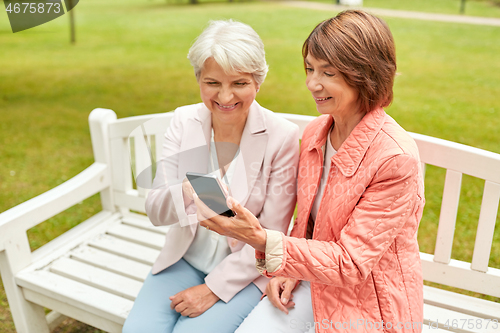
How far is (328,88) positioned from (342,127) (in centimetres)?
25

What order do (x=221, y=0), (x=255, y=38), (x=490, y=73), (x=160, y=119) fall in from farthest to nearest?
1. (x=221, y=0)
2. (x=490, y=73)
3. (x=160, y=119)
4. (x=255, y=38)

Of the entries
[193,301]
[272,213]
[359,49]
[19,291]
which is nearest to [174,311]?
[193,301]

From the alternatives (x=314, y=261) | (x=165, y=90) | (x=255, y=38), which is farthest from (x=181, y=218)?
(x=165, y=90)

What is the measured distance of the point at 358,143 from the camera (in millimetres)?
1661

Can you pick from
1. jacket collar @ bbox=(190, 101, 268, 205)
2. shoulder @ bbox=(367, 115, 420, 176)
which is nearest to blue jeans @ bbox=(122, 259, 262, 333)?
jacket collar @ bbox=(190, 101, 268, 205)

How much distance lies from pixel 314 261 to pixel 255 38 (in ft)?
2.92

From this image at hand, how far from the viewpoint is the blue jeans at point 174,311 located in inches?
74.0

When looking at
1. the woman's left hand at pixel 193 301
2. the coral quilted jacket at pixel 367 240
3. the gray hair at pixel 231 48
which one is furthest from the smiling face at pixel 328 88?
the woman's left hand at pixel 193 301

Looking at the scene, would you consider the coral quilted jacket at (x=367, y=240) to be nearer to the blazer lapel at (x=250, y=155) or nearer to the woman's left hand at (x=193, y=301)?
the blazer lapel at (x=250, y=155)

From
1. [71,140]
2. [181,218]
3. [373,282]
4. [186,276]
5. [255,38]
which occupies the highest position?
[255,38]

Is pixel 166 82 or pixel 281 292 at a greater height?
pixel 281 292

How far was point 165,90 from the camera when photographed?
27.5ft

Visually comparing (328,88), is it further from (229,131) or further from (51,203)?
(51,203)

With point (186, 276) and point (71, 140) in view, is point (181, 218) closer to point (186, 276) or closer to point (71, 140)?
point (186, 276)
